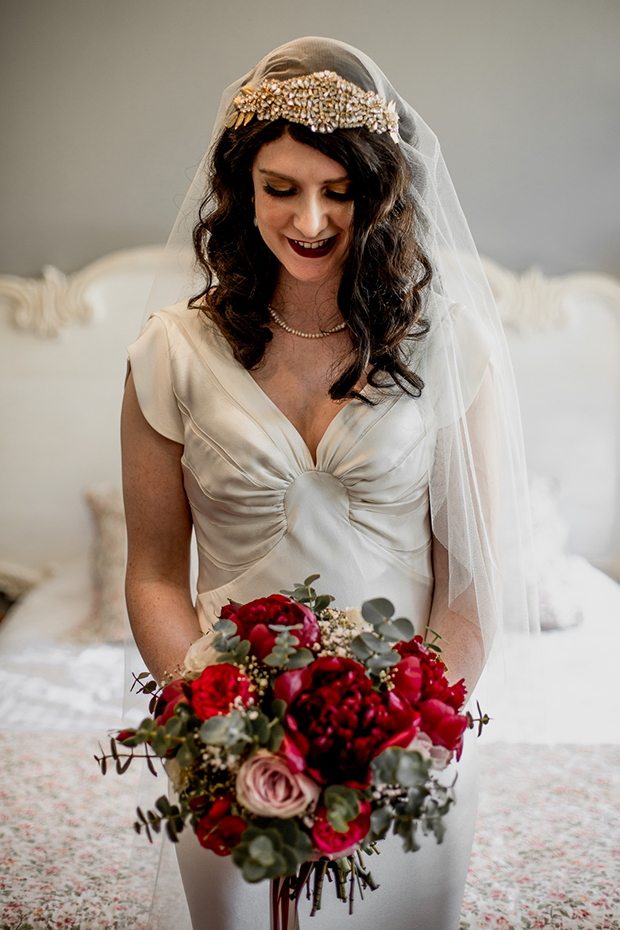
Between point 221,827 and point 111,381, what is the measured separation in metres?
2.23

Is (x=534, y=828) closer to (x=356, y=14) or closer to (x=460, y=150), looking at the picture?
(x=460, y=150)

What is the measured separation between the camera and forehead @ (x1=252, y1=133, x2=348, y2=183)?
109 centimetres

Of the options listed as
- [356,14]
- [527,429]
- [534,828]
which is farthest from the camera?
[527,429]

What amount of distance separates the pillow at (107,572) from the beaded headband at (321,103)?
1588 millimetres

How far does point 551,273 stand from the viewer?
2.79 metres

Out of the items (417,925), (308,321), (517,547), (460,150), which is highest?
(460,150)

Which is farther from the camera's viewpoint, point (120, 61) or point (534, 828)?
point (120, 61)

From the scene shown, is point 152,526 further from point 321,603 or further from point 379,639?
point 379,639

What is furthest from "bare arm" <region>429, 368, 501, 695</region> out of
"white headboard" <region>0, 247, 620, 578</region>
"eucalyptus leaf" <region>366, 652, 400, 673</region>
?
"white headboard" <region>0, 247, 620, 578</region>

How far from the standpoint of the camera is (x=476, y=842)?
5.30ft

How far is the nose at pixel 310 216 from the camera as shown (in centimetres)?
109

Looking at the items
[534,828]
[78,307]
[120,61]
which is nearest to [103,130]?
[120,61]

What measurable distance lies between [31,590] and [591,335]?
7.03 ft

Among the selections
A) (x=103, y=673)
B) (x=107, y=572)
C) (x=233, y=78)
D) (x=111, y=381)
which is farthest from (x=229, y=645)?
(x=233, y=78)
